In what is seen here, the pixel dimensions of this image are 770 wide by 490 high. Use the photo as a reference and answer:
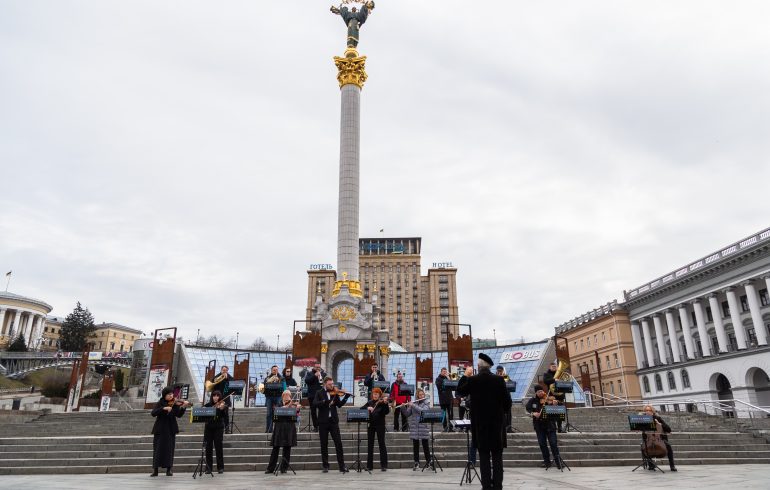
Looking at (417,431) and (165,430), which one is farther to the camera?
(417,431)

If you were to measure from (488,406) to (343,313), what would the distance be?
2879cm

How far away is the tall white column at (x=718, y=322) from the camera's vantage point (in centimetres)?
4803

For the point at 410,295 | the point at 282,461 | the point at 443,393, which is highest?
the point at 410,295

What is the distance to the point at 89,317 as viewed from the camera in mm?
Answer: 85688

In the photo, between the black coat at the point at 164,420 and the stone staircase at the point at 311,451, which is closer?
the black coat at the point at 164,420

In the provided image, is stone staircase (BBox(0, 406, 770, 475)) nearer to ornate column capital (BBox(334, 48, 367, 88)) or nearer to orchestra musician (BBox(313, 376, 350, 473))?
orchestra musician (BBox(313, 376, 350, 473))

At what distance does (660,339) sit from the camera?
57.2 metres

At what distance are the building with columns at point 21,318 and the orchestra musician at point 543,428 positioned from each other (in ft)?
336

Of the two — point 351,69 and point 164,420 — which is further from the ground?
point 351,69

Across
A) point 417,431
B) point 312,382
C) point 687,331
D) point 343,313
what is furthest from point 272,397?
point 687,331

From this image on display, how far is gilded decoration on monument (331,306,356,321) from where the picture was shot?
3606 centimetres

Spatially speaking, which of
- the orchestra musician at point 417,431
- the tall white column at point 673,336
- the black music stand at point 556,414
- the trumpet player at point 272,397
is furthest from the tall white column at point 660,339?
the orchestra musician at point 417,431

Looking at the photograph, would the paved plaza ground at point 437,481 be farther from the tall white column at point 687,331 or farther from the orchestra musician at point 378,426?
the tall white column at point 687,331

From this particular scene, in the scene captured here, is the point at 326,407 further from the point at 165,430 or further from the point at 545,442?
the point at 545,442
